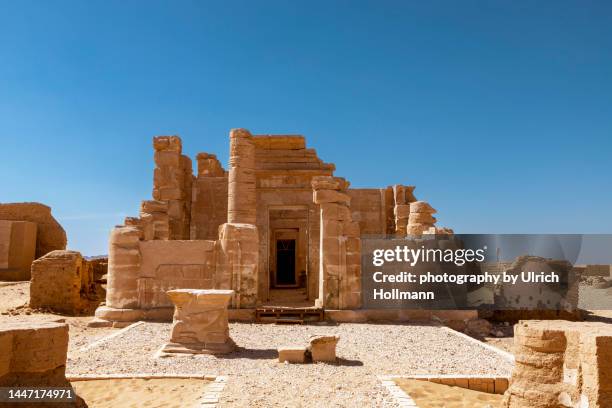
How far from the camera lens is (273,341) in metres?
9.41

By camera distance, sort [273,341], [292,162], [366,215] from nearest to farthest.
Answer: [273,341]
[292,162]
[366,215]

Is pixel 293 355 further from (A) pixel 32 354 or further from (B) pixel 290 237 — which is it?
(B) pixel 290 237

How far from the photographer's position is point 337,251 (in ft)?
41.6

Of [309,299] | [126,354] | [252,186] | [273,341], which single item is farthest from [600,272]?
[126,354]

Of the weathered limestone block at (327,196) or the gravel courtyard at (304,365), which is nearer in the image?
the gravel courtyard at (304,365)

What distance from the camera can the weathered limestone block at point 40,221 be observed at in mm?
20172

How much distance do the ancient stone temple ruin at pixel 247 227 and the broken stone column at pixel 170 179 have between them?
0.04 m

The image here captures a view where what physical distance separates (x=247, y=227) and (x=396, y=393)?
24.7 feet

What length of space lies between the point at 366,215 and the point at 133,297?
34.1ft

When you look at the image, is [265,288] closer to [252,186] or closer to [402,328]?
[252,186]

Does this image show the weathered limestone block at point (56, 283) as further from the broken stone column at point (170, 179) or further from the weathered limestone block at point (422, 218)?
the weathered limestone block at point (422, 218)

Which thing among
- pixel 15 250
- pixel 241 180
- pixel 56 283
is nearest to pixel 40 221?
pixel 15 250

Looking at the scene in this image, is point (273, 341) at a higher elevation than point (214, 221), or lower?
lower

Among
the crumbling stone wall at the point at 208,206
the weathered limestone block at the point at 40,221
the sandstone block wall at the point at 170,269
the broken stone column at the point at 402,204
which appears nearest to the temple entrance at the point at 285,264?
the crumbling stone wall at the point at 208,206
